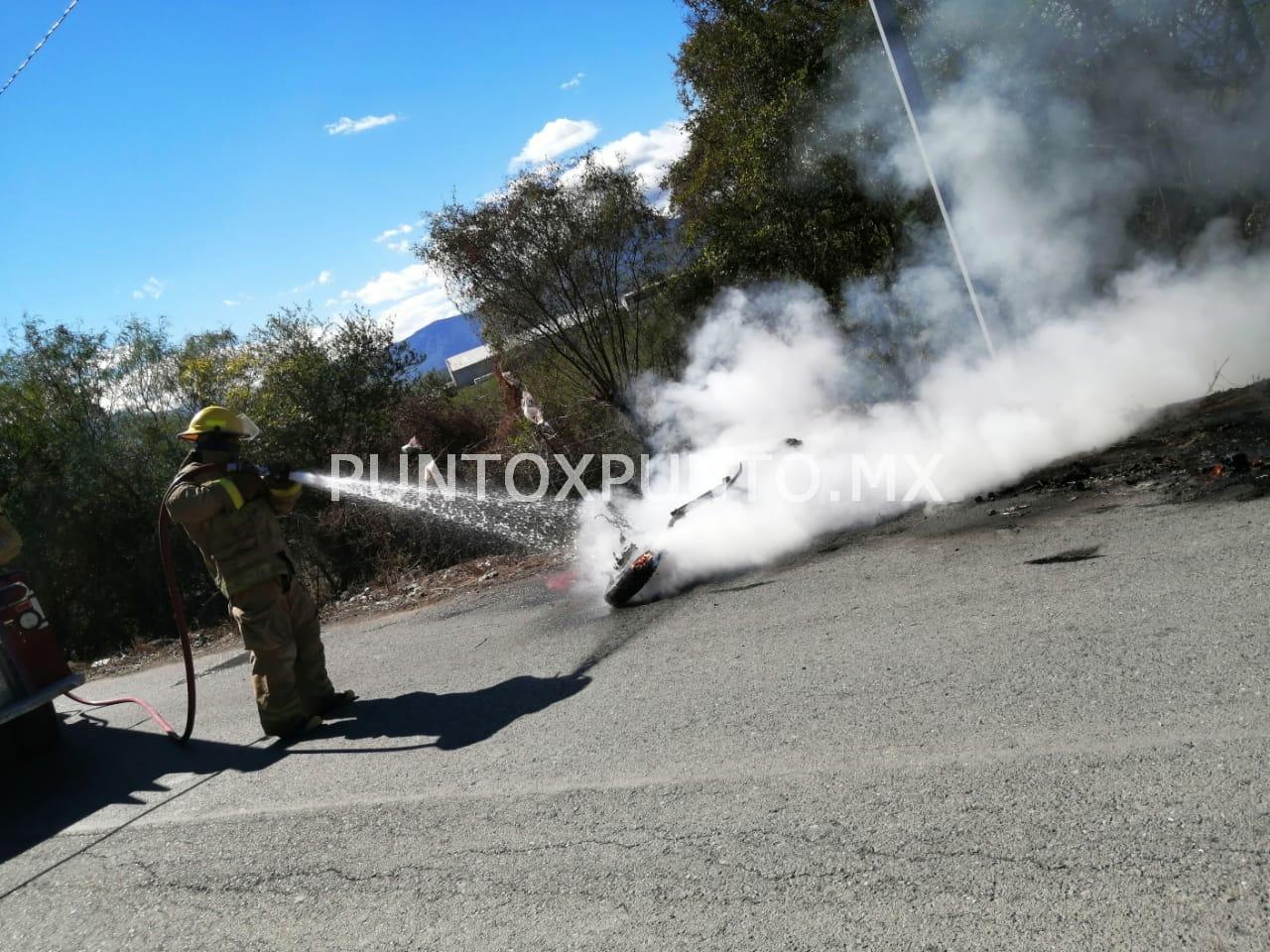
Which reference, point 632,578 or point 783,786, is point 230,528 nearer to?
point 632,578

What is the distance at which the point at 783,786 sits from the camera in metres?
3.51

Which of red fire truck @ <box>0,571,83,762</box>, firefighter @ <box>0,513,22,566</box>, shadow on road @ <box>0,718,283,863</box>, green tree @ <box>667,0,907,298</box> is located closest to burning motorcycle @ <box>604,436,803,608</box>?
shadow on road @ <box>0,718,283,863</box>

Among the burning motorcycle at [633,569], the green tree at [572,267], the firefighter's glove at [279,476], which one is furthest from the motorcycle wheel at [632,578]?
the green tree at [572,267]

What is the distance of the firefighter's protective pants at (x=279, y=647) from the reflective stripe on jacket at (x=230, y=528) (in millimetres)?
98

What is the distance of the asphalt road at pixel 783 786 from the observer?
2.70 metres

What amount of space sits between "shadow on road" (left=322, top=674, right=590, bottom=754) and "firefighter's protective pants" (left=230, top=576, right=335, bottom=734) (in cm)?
28

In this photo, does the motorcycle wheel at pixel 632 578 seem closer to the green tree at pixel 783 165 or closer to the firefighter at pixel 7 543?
the firefighter at pixel 7 543

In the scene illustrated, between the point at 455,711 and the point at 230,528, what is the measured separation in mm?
1803

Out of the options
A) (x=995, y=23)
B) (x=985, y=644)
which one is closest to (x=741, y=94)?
(x=995, y=23)

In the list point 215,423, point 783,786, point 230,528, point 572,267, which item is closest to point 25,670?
point 230,528

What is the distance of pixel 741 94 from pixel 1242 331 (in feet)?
21.5

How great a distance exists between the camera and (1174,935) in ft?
7.54

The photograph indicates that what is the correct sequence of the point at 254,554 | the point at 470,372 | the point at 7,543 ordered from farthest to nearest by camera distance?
the point at 470,372
the point at 7,543
the point at 254,554

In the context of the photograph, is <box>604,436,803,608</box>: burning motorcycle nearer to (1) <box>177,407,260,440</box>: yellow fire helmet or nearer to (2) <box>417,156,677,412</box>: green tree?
(1) <box>177,407,260,440</box>: yellow fire helmet
